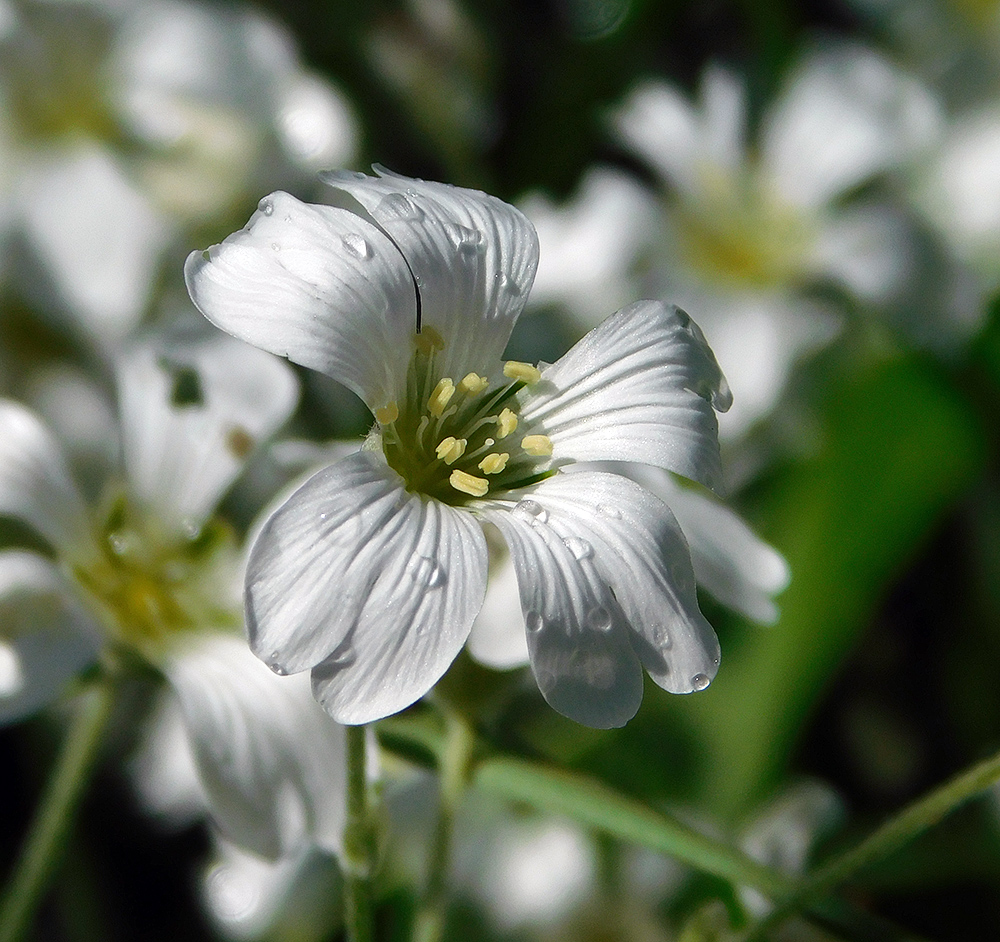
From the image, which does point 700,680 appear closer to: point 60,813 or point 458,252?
point 458,252

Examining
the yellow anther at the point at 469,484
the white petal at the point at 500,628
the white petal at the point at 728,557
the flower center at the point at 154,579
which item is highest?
the yellow anther at the point at 469,484

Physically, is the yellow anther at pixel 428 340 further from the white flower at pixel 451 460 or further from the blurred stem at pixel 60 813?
the blurred stem at pixel 60 813

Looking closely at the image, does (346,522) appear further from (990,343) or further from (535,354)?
(990,343)

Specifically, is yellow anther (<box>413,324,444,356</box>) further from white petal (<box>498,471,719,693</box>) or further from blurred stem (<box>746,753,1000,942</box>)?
blurred stem (<box>746,753,1000,942</box>)

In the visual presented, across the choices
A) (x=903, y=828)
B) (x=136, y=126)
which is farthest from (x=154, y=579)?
(x=136, y=126)

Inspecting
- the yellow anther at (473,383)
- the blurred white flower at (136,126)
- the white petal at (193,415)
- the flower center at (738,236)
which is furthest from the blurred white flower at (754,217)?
the yellow anther at (473,383)

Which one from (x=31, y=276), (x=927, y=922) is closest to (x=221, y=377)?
(x=31, y=276)
